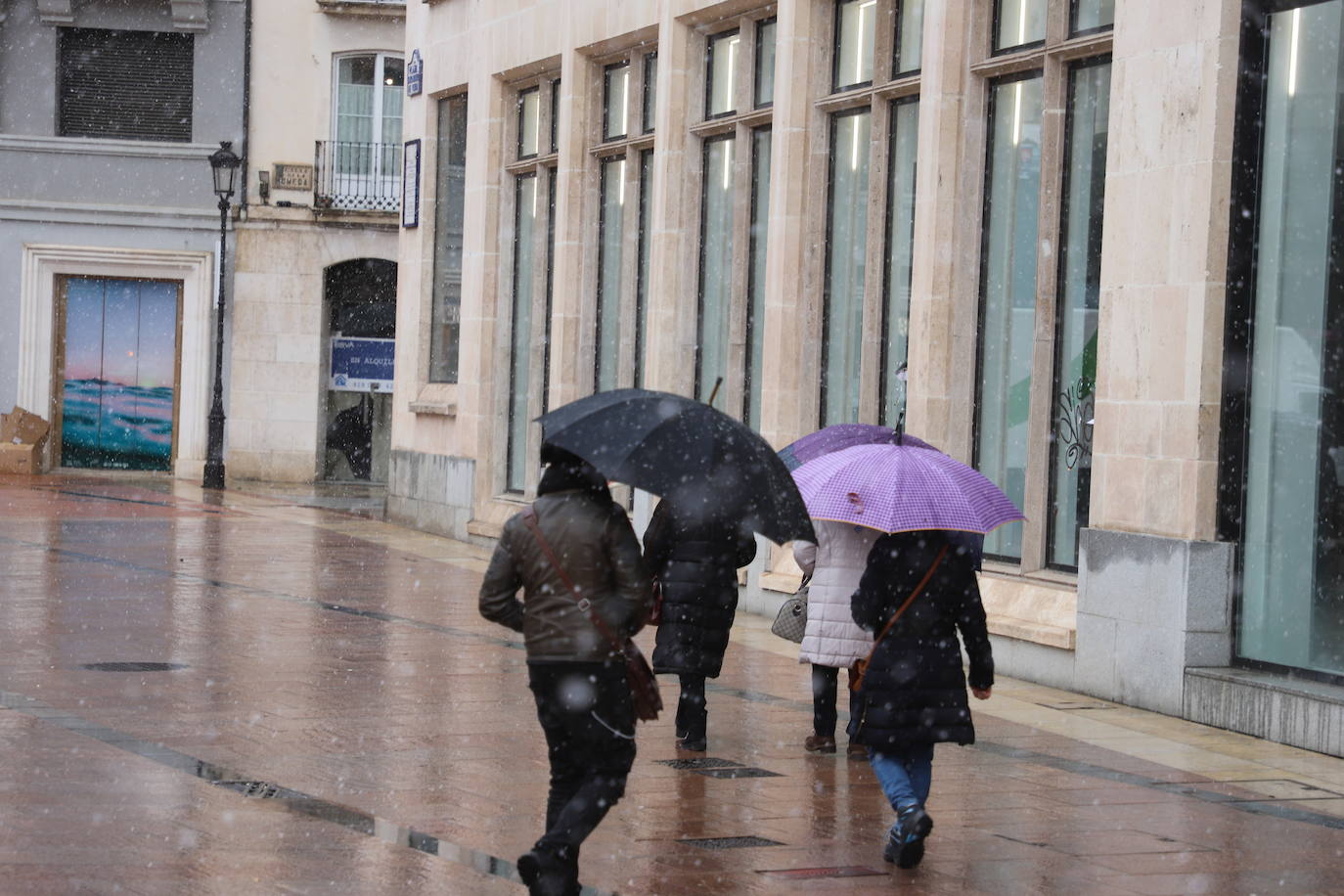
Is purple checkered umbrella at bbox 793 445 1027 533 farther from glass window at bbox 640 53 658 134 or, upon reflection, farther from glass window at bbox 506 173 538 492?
glass window at bbox 506 173 538 492

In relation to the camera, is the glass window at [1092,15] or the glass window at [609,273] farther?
the glass window at [609,273]

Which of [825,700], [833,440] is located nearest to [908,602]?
[833,440]

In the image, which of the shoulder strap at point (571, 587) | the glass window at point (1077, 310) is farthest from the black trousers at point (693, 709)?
the glass window at point (1077, 310)

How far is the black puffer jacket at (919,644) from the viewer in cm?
774

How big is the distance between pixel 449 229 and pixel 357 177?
9.53 metres

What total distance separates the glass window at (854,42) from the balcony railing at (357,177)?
1858cm

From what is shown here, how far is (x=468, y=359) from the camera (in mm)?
23641

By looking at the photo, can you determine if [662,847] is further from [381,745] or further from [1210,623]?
[1210,623]

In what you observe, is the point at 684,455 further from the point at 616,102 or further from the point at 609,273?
the point at 616,102

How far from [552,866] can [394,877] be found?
79 centimetres

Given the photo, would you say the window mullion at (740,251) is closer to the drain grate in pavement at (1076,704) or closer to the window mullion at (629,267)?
the window mullion at (629,267)

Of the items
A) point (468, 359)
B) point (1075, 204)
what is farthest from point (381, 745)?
point (468, 359)

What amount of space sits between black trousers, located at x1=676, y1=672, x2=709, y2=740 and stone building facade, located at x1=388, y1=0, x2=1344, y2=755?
2.25 m

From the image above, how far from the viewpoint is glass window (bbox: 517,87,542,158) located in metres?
22.7
